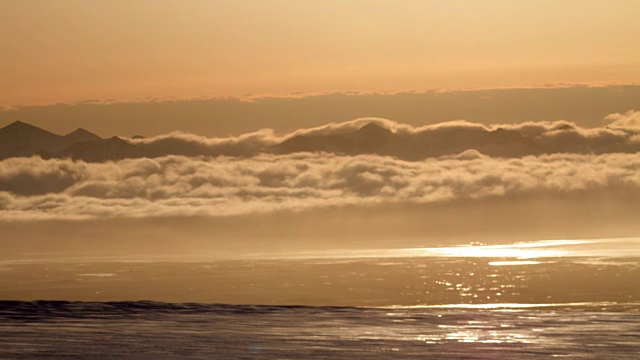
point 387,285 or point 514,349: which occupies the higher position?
point 387,285

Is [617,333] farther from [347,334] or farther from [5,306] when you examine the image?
[5,306]

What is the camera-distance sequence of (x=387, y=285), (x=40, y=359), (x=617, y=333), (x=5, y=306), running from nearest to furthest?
(x=40, y=359)
(x=617, y=333)
(x=5, y=306)
(x=387, y=285)

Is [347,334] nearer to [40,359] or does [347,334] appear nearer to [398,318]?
[398,318]

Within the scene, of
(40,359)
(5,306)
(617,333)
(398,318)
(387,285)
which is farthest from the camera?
(387,285)

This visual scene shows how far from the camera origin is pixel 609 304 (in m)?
111

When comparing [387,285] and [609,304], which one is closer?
[609,304]

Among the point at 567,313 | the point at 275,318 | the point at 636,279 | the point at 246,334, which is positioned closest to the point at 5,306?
the point at 275,318

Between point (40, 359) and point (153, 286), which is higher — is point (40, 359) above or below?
below

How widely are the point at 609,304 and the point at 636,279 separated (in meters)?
64.8

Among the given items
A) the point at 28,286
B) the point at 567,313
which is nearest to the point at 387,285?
the point at 28,286

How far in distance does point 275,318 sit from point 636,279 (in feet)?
311

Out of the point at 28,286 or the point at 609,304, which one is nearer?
the point at 609,304

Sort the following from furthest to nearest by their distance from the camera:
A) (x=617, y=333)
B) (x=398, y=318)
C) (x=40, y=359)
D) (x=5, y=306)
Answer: (x=5, y=306) < (x=398, y=318) < (x=617, y=333) < (x=40, y=359)

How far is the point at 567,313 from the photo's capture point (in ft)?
322
